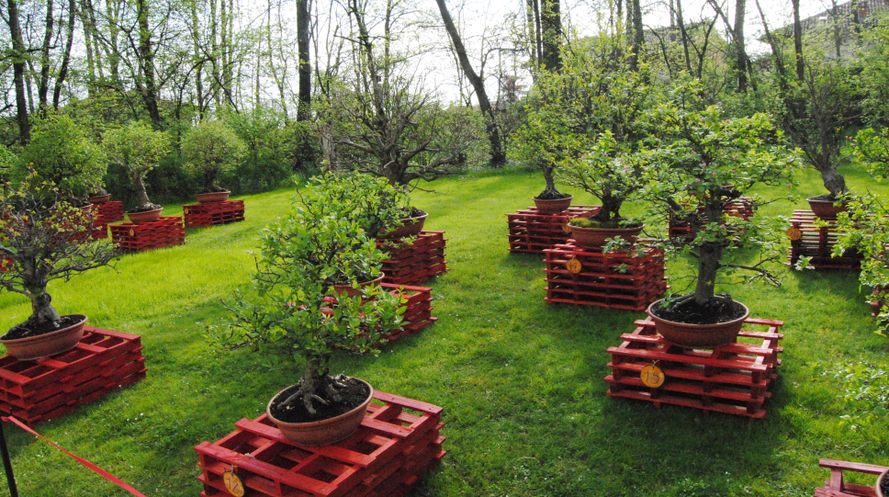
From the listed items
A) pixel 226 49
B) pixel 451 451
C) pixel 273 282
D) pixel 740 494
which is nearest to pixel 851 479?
pixel 740 494

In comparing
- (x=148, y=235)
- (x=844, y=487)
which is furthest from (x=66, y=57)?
(x=844, y=487)

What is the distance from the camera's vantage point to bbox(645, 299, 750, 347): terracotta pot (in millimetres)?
4699

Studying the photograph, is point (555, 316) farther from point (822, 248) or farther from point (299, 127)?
point (299, 127)

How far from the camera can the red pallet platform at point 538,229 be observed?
975cm

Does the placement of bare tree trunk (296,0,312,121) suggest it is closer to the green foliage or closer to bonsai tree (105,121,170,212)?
bonsai tree (105,121,170,212)

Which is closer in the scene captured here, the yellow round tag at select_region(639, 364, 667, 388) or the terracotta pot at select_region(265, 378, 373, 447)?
the terracotta pot at select_region(265, 378, 373, 447)

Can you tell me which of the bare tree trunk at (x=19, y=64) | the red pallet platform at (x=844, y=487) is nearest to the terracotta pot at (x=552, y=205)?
the red pallet platform at (x=844, y=487)

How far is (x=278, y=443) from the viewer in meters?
4.00

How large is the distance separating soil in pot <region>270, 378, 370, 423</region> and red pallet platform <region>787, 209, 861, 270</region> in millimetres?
6418

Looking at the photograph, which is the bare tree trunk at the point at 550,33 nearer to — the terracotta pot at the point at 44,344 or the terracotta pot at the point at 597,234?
the terracotta pot at the point at 597,234

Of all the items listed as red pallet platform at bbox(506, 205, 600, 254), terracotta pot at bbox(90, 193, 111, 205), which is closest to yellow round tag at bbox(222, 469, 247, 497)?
red pallet platform at bbox(506, 205, 600, 254)

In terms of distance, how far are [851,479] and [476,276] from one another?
5664mm

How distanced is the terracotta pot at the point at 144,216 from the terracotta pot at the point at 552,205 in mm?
8359

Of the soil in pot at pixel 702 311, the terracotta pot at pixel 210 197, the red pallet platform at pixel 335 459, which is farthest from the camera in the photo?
the terracotta pot at pixel 210 197
